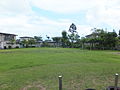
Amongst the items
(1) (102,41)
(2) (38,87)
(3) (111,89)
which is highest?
(1) (102,41)

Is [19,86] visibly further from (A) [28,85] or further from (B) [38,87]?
(B) [38,87]

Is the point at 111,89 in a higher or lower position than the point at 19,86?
higher

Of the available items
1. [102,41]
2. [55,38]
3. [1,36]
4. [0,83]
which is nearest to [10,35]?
[1,36]

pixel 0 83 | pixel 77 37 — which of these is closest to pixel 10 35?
pixel 77 37

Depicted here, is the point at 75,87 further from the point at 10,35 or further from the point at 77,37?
the point at 10,35

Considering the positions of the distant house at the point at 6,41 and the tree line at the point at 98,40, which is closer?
the tree line at the point at 98,40

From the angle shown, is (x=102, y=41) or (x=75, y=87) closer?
(x=75, y=87)

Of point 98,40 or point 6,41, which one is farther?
point 6,41

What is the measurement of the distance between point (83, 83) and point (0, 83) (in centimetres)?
363

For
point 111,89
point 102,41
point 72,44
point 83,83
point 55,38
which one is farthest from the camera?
point 55,38

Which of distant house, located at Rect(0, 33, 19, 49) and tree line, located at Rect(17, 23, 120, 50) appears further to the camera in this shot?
distant house, located at Rect(0, 33, 19, 49)

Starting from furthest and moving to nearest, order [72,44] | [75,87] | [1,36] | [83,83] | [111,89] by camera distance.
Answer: [72,44] → [1,36] → [83,83] → [75,87] → [111,89]

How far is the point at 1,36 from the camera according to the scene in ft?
169

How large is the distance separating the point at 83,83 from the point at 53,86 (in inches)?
52.4
